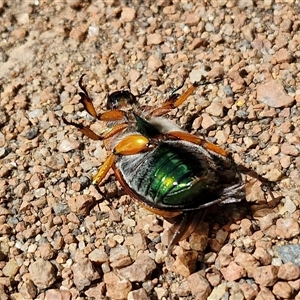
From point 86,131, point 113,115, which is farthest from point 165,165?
point 113,115

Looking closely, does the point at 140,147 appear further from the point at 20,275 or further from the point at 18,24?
the point at 18,24

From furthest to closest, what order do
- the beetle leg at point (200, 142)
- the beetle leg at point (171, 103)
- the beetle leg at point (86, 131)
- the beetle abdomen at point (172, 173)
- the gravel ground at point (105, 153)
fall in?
the beetle leg at point (171, 103)
the beetle leg at point (86, 131)
the beetle leg at point (200, 142)
the gravel ground at point (105, 153)
the beetle abdomen at point (172, 173)

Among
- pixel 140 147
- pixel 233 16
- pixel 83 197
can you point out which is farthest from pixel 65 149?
pixel 233 16

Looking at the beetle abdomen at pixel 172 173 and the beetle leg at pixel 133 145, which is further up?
the beetle leg at pixel 133 145

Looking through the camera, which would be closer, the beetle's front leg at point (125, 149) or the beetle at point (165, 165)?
the beetle at point (165, 165)

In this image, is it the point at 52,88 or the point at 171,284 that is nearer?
the point at 171,284

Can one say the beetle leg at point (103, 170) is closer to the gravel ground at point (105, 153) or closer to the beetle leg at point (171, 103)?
the gravel ground at point (105, 153)

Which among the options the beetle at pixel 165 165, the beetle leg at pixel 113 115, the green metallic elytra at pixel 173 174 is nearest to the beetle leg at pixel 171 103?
the beetle at pixel 165 165

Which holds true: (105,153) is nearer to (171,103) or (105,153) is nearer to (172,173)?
(171,103)
